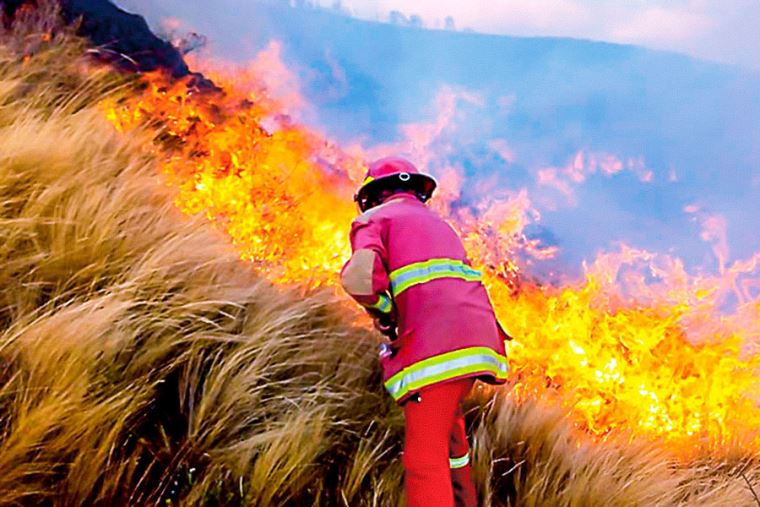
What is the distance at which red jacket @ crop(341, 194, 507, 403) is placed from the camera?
2357 millimetres

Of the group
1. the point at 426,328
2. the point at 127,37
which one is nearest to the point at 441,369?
the point at 426,328

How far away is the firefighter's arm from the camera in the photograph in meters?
2.33

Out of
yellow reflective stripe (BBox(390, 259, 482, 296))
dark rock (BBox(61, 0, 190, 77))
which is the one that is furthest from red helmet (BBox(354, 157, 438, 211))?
dark rock (BBox(61, 0, 190, 77))

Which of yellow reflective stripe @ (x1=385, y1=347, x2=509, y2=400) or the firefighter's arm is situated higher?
the firefighter's arm

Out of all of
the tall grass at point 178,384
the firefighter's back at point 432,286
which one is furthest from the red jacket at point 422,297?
the tall grass at point 178,384

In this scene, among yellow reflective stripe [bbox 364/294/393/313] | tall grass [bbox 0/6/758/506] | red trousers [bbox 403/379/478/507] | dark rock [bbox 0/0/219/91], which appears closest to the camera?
tall grass [bbox 0/6/758/506]

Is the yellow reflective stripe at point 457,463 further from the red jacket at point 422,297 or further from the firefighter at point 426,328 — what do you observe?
the red jacket at point 422,297

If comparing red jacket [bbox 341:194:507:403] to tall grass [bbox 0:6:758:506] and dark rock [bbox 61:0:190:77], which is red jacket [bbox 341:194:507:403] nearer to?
tall grass [bbox 0:6:758:506]

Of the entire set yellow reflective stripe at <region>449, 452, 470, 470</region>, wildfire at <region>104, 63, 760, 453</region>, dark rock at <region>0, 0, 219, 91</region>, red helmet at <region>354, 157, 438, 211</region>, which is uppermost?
dark rock at <region>0, 0, 219, 91</region>

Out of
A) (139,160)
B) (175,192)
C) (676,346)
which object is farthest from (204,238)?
(676,346)

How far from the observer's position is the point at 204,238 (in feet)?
11.7

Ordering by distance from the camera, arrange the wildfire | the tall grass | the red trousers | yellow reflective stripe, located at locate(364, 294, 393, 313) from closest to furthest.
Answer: the tall grass
the red trousers
yellow reflective stripe, located at locate(364, 294, 393, 313)
the wildfire

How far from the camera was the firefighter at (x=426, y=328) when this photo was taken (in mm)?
2340

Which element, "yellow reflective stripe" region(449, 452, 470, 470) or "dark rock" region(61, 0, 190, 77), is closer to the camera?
"yellow reflective stripe" region(449, 452, 470, 470)
